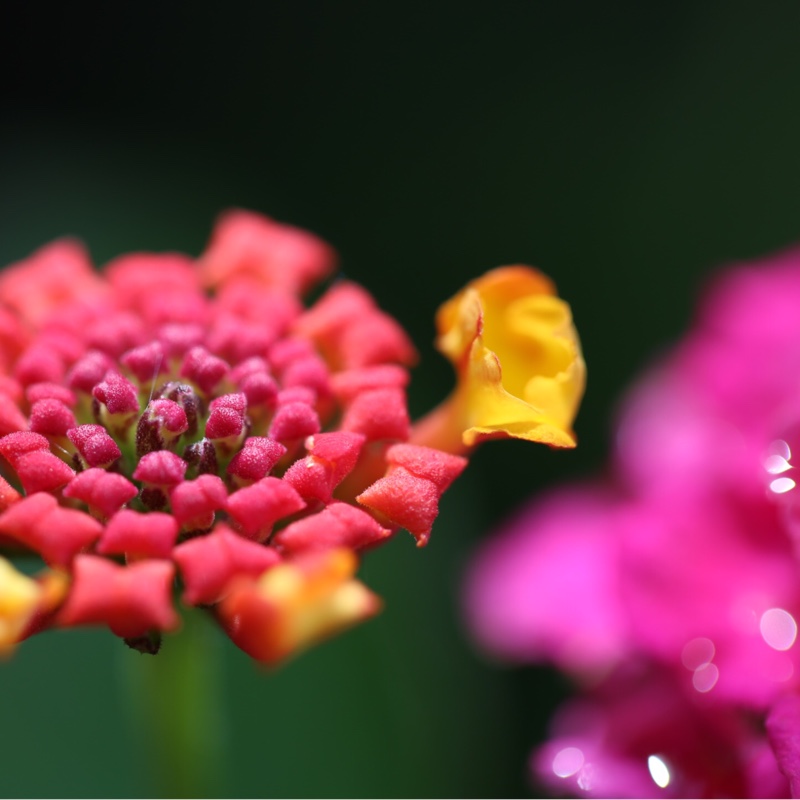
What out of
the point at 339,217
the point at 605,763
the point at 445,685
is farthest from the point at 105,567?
the point at 339,217

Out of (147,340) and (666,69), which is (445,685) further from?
(666,69)

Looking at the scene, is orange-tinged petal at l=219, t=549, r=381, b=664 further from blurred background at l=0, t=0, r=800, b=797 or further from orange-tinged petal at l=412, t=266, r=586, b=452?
blurred background at l=0, t=0, r=800, b=797

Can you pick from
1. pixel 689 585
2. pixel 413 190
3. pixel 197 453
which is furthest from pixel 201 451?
pixel 413 190

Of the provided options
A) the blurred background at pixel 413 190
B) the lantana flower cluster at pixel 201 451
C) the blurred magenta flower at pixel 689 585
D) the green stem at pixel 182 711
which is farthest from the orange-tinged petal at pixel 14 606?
the blurred background at pixel 413 190

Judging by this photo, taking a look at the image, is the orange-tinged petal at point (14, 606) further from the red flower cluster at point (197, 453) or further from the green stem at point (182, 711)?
the green stem at point (182, 711)

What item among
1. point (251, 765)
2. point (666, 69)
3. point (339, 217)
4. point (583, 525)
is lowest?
point (251, 765)

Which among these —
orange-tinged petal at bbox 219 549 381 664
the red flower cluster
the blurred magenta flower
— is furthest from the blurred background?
orange-tinged petal at bbox 219 549 381 664

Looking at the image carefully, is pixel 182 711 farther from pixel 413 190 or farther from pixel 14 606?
pixel 413 190
